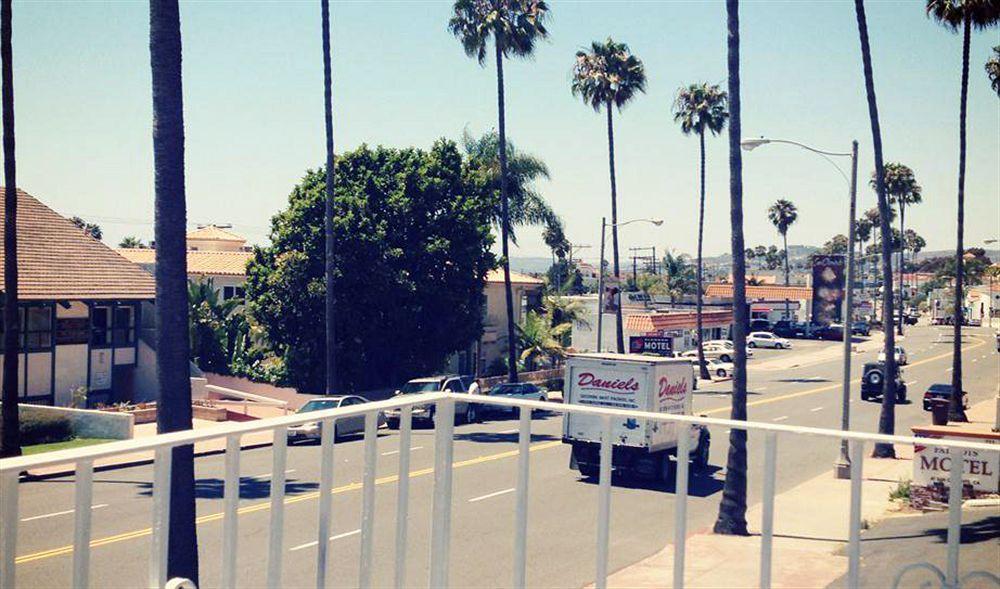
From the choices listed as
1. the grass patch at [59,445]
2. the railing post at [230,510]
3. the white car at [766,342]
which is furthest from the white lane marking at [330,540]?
the white car at [766,342]

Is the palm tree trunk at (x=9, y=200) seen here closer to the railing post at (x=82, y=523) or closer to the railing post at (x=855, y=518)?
the railing post at (x=82, y=523)

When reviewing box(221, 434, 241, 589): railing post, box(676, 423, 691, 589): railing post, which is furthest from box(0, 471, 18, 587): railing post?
box(676, 423, 691, 589): railing post

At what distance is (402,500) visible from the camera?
4.92m

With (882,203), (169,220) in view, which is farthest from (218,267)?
(169,220)

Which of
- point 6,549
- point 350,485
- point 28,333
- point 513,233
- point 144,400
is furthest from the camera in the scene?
point 513,233

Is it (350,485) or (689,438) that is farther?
(350,485)

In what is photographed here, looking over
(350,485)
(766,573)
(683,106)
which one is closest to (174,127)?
(350,485)

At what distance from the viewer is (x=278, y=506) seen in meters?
4.30

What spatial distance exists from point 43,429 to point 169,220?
25.8 metres

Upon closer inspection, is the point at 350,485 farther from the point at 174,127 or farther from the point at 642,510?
the point at 174,127

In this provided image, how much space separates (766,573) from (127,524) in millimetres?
3052

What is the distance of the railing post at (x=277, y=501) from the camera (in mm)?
4285

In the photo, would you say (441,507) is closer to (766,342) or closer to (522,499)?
(522,499)

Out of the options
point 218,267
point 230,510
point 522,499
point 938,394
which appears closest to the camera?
point 230,510
